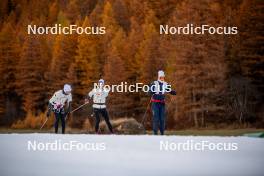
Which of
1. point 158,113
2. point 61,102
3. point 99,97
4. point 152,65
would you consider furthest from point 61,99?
point 152,65

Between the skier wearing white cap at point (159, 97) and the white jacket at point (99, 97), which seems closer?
the skier wearing white cap at point (159, 97)

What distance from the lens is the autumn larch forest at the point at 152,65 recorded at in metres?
20.1

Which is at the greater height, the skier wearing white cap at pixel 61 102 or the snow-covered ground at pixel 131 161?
the skier wearing white cap at pixel 61 102

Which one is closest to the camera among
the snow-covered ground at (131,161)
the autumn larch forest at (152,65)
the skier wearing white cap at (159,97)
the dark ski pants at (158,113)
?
the snow-covered ground at (131,161)

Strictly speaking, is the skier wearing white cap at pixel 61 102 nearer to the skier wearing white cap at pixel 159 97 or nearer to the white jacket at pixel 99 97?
the white jacket at pixel 99 97

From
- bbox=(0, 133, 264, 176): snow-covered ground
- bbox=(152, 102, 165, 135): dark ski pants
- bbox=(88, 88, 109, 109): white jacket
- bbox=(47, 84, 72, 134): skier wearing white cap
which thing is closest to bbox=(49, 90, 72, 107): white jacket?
bbox=(47, 84, 72, 134): skier wearing white cap

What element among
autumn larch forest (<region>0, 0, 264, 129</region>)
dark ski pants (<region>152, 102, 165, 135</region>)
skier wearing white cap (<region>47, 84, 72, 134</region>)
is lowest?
dark ski pants (<region>152, 102, 165, 135</region>)

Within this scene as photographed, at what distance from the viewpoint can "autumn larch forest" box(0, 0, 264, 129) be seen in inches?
790

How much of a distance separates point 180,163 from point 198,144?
3059 mm

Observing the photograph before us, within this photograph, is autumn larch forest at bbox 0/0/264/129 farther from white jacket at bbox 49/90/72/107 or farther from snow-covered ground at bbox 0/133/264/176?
snow-covered ground at bbox 0/133/264/176

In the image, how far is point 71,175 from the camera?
6.22 m

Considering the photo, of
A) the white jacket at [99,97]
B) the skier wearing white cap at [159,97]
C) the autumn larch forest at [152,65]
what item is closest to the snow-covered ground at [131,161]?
the skier wearing white cap at [159,97]

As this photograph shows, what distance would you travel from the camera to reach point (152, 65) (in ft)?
73.3

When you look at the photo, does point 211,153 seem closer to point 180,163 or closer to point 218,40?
point 180,163
